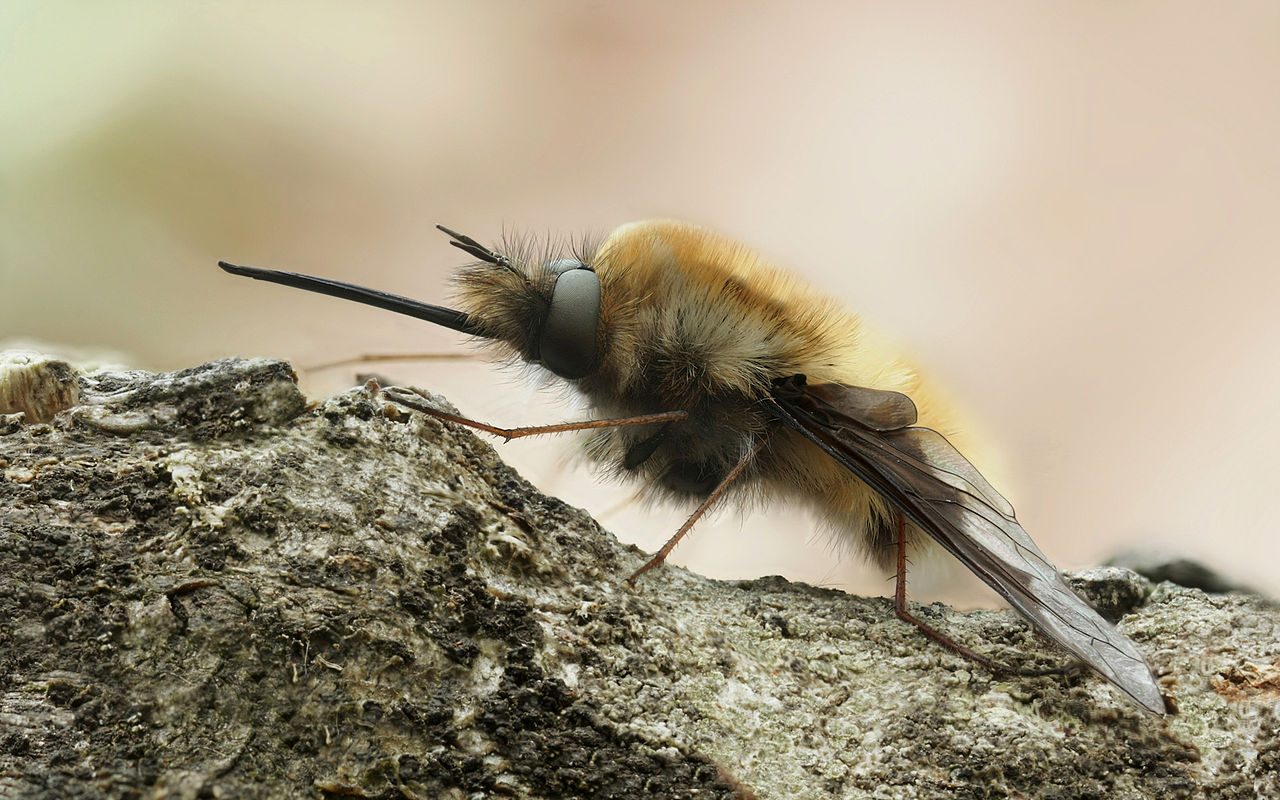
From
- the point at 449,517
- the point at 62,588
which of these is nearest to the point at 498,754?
the point at 449,517

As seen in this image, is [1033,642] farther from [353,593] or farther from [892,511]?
[353,593]

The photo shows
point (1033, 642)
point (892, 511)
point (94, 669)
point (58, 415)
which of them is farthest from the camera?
point (892, 511)

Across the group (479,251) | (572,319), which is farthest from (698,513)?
(479,251)

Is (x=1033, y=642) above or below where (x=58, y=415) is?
above

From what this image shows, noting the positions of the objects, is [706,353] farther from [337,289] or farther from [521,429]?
[337,289]

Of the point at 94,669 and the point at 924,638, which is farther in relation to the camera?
the point at 924,638

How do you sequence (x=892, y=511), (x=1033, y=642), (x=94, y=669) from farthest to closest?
(x=892, y=511) < (x=1033, y=642) < (x=94, y=669)

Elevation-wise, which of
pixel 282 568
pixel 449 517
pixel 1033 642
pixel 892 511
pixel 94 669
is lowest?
pixel 94 669
